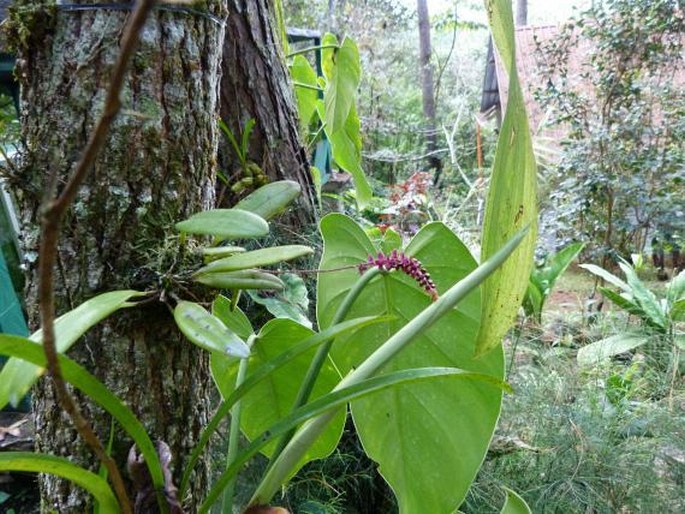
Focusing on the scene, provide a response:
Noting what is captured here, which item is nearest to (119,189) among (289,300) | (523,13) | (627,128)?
(289,300)

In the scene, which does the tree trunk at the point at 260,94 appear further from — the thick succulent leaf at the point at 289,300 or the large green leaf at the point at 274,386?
the large green leaf at the point at 274,386

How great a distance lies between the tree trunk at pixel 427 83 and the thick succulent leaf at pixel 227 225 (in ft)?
21.0

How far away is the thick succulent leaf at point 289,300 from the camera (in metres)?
1.03

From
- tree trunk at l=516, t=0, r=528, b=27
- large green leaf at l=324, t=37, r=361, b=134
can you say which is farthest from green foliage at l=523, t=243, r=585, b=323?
tree trunk at l=516, t=0, r=528, b=27

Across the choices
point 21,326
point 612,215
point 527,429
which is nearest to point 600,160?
point 612,215

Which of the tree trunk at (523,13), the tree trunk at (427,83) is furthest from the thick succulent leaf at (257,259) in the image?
the tree trunk at (523,13)

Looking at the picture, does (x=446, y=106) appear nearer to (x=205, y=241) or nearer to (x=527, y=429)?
(x=527, y=429)

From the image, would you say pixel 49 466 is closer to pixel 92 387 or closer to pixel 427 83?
A: pixel 92 387

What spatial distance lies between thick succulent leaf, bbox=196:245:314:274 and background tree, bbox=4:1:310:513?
0.13 feet

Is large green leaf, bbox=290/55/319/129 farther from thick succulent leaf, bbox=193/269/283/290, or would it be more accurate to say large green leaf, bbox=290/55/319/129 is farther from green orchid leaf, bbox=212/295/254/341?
thick succulent leaf, bbox=193/269/283/290

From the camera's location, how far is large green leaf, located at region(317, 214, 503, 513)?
1.96 ft

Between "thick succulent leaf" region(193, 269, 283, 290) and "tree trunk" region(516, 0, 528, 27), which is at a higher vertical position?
"tree trunk" region(516, 0, 528, 27)

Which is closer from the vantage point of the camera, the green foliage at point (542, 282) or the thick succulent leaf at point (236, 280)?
the thick succulent leaf at point (236, 280)

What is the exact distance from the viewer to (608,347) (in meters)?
2.25
